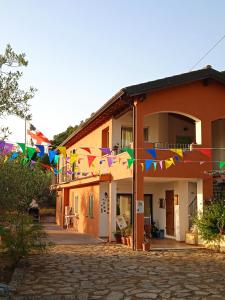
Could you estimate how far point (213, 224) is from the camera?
1530 centimetres

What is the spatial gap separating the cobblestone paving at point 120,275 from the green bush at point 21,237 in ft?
1.59

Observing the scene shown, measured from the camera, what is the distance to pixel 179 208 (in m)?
18.3

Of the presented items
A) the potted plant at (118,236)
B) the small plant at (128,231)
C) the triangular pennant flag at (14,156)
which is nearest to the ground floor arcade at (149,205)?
the potted plant at (118,236)

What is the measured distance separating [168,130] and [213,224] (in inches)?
237

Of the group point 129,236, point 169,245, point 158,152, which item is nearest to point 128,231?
point 129,236

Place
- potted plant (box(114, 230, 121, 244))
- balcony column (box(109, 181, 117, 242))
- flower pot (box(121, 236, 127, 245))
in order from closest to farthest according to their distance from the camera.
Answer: flower pot (box(121, 236, 127, 245)) < potted plant (box(114, 230, 121, 244)) < balcony column (box(109, 181, 117, 242))

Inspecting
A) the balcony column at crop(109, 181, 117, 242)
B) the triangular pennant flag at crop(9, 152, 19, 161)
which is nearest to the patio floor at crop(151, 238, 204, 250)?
the balcony column at crop(109, 181, 117, 242)

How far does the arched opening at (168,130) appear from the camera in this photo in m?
19.5

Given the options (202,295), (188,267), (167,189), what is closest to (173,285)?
(202,295)

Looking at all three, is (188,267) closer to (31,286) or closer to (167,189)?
(31,286)

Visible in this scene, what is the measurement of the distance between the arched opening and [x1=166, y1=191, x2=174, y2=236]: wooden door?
236 cm

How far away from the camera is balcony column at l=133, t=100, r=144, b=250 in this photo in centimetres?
1556

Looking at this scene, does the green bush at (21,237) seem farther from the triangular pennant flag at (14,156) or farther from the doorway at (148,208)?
the doorway at (148,208)

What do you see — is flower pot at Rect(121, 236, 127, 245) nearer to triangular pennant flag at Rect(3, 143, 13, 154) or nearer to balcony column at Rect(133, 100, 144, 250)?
balcony column at Rect(133, 100, 144, 250)
